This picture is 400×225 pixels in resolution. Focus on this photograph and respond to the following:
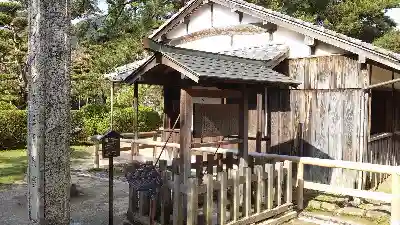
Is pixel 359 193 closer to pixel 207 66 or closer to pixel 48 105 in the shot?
pixel 207 66

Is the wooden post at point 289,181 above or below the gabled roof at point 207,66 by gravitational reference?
below

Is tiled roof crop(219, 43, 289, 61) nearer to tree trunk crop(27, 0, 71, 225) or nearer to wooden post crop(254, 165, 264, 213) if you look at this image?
wooden post crop(254, 165, 264, 213)

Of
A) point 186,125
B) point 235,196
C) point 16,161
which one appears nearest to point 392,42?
point 235,196

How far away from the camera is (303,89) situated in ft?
30.9

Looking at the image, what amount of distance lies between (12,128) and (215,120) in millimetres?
14126

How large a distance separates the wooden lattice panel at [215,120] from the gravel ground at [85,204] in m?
2.44

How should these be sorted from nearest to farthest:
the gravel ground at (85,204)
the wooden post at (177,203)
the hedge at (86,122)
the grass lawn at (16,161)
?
the wooden post at (177,203) → the gravel ground at (85,204) → the grass lawn at (16,161) → the hedge at (86,122)

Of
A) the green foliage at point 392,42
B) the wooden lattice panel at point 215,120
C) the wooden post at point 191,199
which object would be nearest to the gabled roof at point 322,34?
the wooden lattice panel at point 215,120

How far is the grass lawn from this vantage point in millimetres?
10953

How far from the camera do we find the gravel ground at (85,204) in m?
6.88

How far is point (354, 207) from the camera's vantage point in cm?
762

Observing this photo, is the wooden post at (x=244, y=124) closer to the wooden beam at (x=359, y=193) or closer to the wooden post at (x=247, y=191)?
the wooden post at (x=247, y=191)

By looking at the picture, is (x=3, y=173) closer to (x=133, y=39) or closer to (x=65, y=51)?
(x=65, y=51)

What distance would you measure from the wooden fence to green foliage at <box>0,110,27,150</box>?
517 inches
